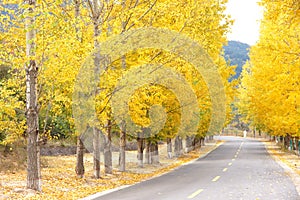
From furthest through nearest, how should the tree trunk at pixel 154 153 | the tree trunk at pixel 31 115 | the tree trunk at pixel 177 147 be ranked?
the tree trunk at pixel 177 147
the tree trunk at pixel 154 153
the tree trunk at pixel 31 115

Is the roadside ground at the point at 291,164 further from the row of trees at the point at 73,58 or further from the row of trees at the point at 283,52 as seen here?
the row of trees at the point at 73,58

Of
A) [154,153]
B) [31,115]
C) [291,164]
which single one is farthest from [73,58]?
[291,164]

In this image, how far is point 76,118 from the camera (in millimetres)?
16797

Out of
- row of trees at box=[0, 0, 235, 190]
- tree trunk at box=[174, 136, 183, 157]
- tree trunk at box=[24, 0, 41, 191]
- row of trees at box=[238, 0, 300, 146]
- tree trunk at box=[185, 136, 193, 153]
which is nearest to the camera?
row of trees at box=[238, 0, 300, 146]

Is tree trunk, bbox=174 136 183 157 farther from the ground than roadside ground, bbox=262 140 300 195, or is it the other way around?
tree trunk, bbox=174 136 183 157

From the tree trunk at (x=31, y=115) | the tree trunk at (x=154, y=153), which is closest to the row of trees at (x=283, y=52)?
the tree trunk at (x=31, y=115)

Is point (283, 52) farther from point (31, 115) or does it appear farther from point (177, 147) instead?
point (177, 147)

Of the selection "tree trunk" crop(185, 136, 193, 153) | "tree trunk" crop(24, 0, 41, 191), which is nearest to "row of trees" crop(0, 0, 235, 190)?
"tree trunk" crop(24, 0, 41, 191)

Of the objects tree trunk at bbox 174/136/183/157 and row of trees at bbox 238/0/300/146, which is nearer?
A: row of trees at bbox 238/0/300/146

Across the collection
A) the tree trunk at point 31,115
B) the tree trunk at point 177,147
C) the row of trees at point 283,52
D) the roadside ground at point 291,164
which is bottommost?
the roadside ground at point 291,164

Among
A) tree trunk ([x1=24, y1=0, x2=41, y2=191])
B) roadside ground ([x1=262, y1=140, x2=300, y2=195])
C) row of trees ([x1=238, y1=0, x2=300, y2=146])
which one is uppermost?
row of trees ([x1=238, y1=0, x2=300, y2=146])

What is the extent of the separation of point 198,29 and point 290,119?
12817 mm

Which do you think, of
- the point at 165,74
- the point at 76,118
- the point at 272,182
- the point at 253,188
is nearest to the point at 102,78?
the point at 76,118

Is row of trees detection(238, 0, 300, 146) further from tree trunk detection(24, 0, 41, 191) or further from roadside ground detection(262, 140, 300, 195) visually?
tree trunk detection(24, 0, 41, 191)
